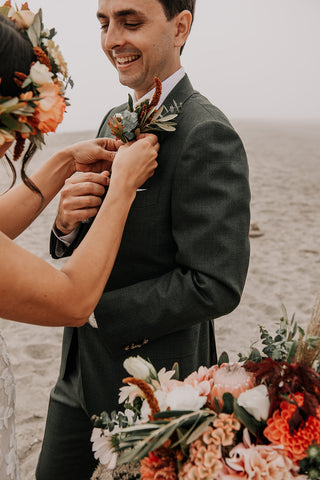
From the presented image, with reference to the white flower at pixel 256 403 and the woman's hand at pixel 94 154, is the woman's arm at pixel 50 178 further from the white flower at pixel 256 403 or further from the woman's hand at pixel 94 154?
the white flower at pixel 256 403

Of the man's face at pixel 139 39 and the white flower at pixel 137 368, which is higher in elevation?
the man's face at pixel 139 39

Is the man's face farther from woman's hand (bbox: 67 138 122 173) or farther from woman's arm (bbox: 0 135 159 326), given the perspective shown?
woman's arm (bbox: 0 135 159 326)

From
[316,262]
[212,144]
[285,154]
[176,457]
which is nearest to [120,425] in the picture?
[176,457]

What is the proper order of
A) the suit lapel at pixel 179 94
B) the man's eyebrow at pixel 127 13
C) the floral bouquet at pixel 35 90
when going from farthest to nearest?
1. the suit lapel at pixel 179 94
2. the man's eyebrow at pixel 127 13
3. the floral bouquet at pixel 35 90

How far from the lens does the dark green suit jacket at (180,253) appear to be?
5.18ft

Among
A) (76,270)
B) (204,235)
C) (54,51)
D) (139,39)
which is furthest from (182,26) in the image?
(76,270)

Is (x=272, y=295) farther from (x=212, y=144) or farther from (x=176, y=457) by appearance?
(x=176, y=457)

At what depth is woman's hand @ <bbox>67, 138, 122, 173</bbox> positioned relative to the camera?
188 centimetres

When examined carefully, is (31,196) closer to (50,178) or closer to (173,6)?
(50,178)

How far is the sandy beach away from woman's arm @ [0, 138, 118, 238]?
1.03 meters

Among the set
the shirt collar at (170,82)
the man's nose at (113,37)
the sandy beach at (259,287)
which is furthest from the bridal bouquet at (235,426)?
the man's nose at (113,37)

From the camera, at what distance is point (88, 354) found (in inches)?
75.4

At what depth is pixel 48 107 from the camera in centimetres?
135

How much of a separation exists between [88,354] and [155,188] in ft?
2.46
